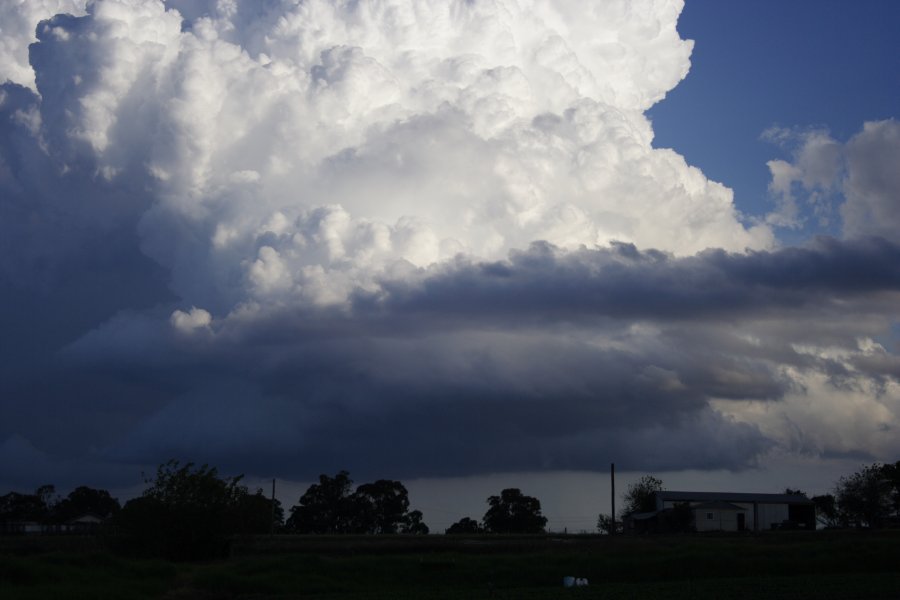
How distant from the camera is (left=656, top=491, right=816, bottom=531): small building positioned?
119188 millimetres

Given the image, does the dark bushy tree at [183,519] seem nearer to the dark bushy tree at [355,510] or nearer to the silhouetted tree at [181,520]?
the silhouetted tree at [181,520]

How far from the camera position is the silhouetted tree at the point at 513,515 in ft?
501

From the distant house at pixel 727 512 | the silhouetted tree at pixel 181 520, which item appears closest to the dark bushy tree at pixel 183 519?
the silhouetted tree at pixel 181 520

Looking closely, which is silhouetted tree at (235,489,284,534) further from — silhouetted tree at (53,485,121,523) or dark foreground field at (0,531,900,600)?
silhouetted tree at (53,485,121,523)

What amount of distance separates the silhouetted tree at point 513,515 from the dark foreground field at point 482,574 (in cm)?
8682

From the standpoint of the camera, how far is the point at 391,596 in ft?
146

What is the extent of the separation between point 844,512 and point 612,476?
101ft

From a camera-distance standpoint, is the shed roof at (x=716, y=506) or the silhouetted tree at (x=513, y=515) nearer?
the shed roof at (x=716, y=506)

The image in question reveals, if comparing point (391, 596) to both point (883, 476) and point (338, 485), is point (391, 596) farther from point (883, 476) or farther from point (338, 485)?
point (338, 485)

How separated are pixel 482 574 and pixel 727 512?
73.6 metres

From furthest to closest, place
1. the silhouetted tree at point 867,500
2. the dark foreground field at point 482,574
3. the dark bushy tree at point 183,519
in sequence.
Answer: the silhouetted tree at point 867,500
the dark bushy tree at point 183,519
the dark foreground field at point 482,574

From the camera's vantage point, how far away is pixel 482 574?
5459 cm

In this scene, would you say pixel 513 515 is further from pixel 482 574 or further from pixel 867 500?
pixel 482 574

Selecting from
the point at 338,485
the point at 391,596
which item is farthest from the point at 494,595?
the point at 338,485
